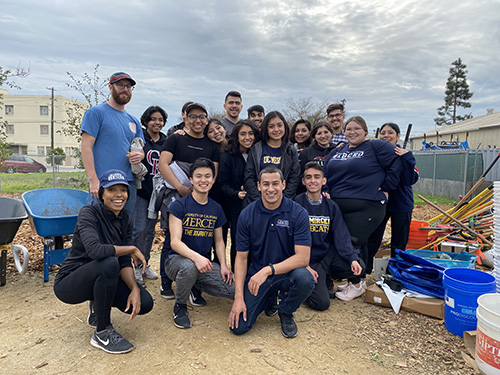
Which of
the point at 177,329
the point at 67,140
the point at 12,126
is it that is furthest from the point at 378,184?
the point at 12,126

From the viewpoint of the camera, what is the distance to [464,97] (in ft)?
136

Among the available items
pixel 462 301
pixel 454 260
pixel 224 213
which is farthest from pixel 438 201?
pixel 224 213

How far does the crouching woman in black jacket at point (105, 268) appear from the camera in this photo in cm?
270

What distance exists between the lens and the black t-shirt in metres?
3.87

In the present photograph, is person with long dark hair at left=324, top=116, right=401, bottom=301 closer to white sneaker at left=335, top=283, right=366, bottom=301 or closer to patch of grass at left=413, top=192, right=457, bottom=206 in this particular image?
white sneaker at left=335, top=283, right=366, bottom=301

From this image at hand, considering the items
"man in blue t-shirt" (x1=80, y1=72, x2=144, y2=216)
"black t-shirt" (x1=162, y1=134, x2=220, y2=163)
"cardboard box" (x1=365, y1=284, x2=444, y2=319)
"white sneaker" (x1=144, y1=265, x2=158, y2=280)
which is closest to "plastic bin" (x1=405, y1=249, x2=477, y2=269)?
"cardboard box" (x1=365, y1=284, x2=444, y2=319)

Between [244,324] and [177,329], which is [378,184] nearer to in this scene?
[244,324]

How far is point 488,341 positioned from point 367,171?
203 cm

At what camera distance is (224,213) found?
390 centimetres

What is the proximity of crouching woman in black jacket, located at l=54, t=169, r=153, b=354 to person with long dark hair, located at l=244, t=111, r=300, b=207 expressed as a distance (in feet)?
4.65

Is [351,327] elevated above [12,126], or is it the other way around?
[12,126]

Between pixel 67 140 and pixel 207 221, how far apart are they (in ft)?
175

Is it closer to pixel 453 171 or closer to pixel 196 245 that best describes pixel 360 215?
pixel 196 245

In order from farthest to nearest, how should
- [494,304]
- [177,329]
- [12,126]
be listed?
[12,126], [177,329], [494,304]
